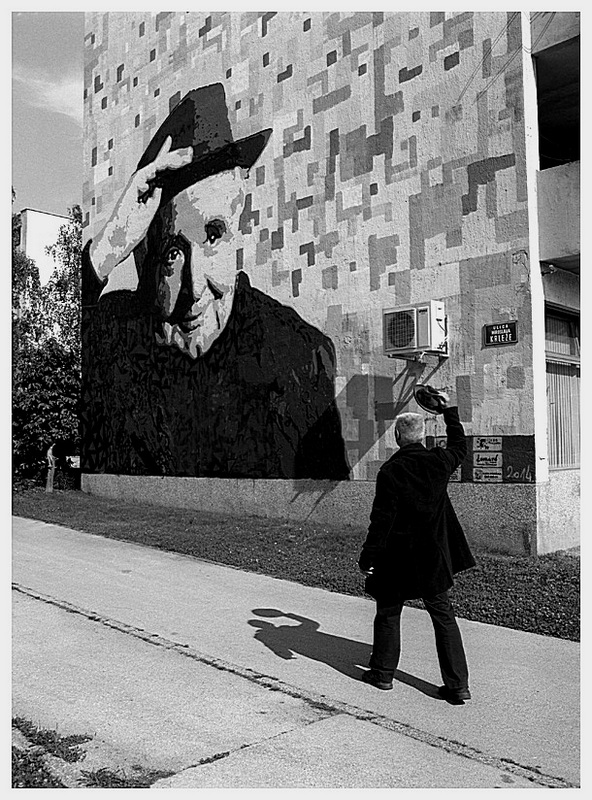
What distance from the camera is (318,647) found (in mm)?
6430

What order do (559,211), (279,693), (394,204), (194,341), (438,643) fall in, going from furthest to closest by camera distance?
(194,341)
(394,204)
(559,211)
(279,693)
(438,643)

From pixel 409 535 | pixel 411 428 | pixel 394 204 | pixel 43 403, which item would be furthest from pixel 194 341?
pixel 409 535

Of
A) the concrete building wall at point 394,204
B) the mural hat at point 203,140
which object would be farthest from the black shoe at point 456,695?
the mural hat at point 203,140

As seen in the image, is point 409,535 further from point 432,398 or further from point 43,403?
point 43,403

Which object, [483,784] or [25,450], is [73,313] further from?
[483,784]

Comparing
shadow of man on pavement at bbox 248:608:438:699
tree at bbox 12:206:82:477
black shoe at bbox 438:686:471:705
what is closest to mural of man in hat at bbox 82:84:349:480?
tree at bbox 12:206:82:477

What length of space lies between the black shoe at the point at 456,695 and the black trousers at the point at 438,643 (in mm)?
24

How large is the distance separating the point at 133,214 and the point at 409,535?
1409 cm

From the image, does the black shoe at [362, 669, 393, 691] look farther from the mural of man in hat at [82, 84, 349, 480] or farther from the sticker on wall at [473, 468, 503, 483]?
the mural of man in hat at [82, 84, 349, 480]

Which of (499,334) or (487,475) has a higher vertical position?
(499,334)

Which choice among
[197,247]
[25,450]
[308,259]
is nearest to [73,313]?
[25,450]

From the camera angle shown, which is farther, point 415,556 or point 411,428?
point 411,428

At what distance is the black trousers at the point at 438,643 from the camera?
518cm

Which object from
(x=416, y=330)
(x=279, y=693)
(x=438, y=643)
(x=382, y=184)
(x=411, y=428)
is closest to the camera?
(x=438, y=643)
